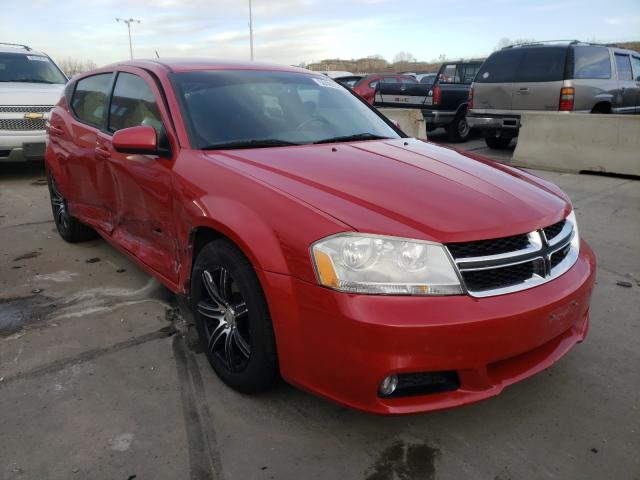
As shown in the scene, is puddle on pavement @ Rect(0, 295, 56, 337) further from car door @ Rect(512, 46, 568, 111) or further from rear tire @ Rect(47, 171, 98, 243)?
car door @ Rect(512, 46, 568, 111)

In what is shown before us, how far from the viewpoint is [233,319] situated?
248 cm

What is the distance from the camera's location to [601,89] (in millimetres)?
8859

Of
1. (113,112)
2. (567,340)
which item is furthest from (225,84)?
(567,340)

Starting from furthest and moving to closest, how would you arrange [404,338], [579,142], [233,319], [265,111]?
[579,142] → [265,111] → [233,319] → [404,338]

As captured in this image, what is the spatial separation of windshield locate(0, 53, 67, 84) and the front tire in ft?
25.3

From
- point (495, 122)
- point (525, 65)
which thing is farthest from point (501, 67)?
point (495, 122)

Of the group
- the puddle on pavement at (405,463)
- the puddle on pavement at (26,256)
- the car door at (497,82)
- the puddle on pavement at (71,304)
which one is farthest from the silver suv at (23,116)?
the puddle on pavement at (405,463)

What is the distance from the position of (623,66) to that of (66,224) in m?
9.75

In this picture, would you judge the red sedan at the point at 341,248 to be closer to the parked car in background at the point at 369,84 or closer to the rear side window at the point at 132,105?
the rear side window at the point at 132,105

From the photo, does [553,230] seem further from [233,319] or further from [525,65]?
[525,65]

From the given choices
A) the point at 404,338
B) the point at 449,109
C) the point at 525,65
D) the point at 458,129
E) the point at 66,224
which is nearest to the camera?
the point at 404,338

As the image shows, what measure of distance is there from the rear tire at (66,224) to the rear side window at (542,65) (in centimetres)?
748

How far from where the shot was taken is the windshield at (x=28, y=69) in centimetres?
851

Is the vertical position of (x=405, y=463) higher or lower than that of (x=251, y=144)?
lower
